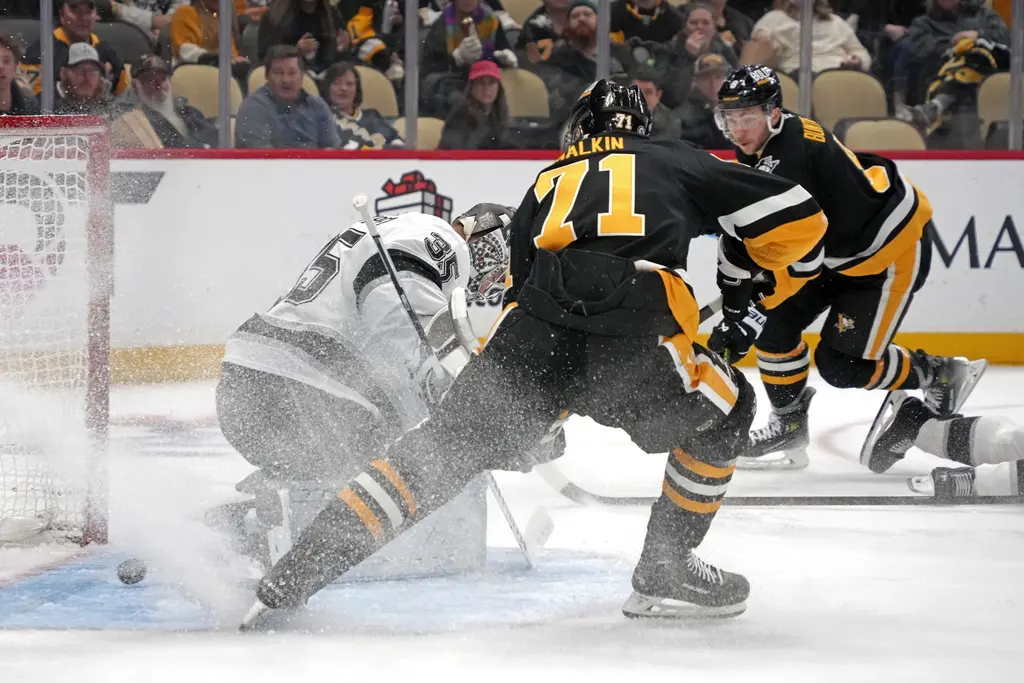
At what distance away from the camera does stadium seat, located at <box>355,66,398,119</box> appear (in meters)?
6.05

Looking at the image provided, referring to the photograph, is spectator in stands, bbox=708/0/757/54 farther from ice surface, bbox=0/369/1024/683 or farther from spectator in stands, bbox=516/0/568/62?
ice surface, bbox=0/369/1024/683

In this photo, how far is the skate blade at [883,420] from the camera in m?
4.13

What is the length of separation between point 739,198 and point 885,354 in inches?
66.9

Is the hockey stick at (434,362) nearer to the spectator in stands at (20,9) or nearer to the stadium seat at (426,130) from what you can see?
the stadium seat at (426,130)

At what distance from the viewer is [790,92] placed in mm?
6203

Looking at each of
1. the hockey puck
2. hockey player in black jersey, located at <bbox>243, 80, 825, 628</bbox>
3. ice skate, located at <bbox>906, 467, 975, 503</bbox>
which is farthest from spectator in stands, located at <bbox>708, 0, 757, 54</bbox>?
the hockey puck

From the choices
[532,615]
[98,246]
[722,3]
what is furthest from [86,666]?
[722,3]

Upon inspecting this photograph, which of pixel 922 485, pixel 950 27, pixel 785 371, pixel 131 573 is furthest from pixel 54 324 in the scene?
pixel 950 27

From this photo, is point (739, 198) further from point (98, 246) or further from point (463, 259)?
point (98, 246)

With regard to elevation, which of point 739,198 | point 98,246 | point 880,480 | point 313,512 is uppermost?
point 739,198

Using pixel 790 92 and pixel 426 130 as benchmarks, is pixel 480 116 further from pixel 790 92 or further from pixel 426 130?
pixel 790 92

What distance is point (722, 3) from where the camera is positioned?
621cm

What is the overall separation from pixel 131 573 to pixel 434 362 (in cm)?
73

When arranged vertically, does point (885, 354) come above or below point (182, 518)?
A: above
